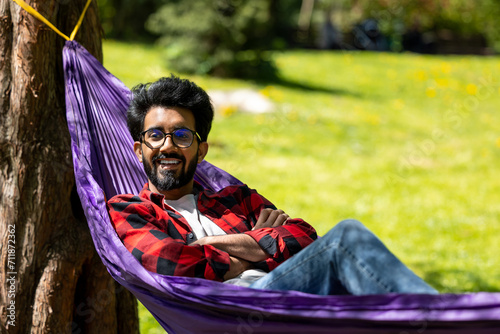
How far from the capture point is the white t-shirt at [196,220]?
207 cm

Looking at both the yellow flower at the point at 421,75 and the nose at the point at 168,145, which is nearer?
the nose at the point at 168,145

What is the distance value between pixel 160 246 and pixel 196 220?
327 millimetres

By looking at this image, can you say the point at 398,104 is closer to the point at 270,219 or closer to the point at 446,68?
the point at 446,68

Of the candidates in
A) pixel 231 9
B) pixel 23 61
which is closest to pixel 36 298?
pixel 23 61

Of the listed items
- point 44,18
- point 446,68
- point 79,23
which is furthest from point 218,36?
point 44,18

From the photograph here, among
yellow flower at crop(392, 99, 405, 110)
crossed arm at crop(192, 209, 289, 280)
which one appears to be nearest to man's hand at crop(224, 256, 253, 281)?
crossed arm at crop(192, 209, 289, 280)

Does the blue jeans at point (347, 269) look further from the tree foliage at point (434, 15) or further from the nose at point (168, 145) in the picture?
the tree foliage at point (434, 15)

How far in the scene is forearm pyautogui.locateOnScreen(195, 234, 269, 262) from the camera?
2.00m

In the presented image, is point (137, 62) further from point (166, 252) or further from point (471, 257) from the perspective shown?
point (166, 252)

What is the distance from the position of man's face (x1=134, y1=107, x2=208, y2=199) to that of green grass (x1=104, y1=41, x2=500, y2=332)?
2.44m

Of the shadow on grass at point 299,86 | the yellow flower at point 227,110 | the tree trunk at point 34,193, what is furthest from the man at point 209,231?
the shadow on grass at point 299,86

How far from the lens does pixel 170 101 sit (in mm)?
2250

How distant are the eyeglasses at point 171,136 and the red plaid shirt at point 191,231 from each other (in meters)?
0.18

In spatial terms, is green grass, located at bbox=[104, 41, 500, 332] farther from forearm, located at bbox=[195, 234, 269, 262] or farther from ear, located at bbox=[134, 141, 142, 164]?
ear, located at bbox=[134, 141, 142, 164]
